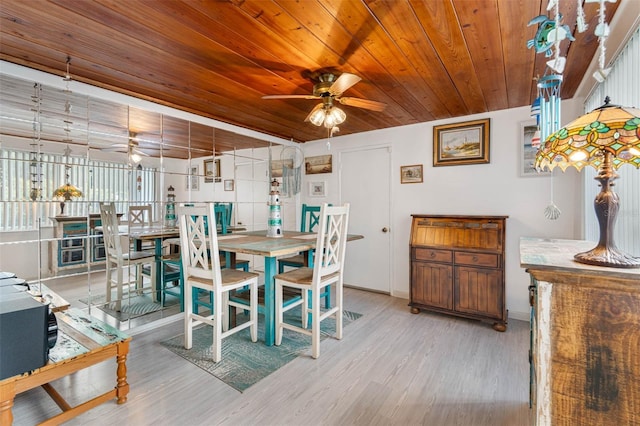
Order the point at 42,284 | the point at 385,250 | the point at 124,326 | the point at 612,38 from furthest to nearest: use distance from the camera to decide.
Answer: the point at 385,250 < the point at 124,326 < the point at 42,284 < the point at 612,38

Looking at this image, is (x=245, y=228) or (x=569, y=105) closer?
(x=569, y=105)

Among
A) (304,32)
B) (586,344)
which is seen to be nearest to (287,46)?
(304,32)

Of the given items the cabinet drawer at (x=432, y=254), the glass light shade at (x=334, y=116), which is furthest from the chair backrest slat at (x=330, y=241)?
the cabinet drawer at (x=432, y=254)

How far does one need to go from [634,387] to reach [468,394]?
1.17 metres

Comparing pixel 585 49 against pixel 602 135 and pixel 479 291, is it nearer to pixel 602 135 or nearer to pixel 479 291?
pixel 602 135

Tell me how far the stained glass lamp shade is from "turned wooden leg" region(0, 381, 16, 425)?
2588 millimetres

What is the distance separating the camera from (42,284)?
2.32 meters

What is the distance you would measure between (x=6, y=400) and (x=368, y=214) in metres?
3.69

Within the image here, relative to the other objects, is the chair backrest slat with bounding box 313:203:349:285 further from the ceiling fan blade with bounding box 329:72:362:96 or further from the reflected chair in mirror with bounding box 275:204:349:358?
the ceiling fan blade with bounding box 329:72:362:96

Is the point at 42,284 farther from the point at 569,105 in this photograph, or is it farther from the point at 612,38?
the point at 569,105

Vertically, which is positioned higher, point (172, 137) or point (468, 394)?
point (172, 137)

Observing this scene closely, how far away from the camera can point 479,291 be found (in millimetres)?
2963

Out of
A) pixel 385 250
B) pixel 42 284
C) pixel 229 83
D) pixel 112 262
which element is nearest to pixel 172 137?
pixel 229 83

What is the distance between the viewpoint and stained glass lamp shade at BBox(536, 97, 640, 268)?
0.92 meters
